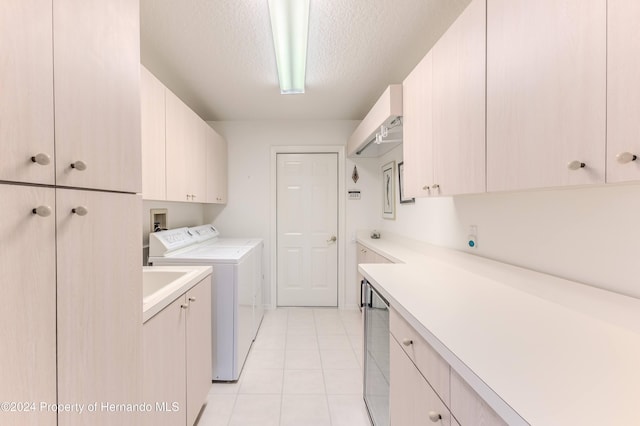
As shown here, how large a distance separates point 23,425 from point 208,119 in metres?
3.52

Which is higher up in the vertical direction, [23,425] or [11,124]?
[11,124]

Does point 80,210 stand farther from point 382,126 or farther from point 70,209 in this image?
point 382,126

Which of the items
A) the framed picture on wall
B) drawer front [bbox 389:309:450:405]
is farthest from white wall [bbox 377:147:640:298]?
the framed picture on wall

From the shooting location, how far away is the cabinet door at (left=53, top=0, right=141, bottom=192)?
0.67 m

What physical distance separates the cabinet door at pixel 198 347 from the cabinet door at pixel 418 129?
1475 millimetres

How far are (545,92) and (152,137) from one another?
6.46 feet

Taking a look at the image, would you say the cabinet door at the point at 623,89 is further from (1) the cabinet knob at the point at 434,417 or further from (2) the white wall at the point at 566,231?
(1) the cabinet knob at the point at 434,417

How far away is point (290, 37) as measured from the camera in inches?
72.2

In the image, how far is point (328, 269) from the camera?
3.76 m

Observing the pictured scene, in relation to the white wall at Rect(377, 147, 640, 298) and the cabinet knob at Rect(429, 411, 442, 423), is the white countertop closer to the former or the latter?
the white wall at Rect(377, 147, 640, 298)

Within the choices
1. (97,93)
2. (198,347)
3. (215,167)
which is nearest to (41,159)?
(97,93)

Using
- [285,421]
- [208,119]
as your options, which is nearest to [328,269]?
[285,421]

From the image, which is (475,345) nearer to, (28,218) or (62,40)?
(28,218)

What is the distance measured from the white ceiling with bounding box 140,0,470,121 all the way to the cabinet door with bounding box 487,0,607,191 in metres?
0.75
